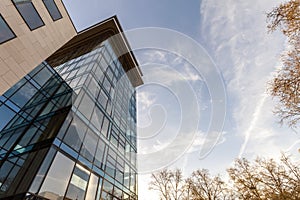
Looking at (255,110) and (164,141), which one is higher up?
(164,141)

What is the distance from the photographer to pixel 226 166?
2405 cm

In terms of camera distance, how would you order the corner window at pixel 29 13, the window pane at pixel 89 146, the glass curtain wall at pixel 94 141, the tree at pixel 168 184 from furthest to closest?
the tree at pixel 168 184
the window pane at pixel 89 146
the glass curtain wall at pixel 94 141
the corner window at pixel 29 13

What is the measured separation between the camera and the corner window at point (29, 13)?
7.12 metres

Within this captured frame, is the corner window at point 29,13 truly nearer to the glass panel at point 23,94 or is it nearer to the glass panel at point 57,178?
the glass panel at point 23,94

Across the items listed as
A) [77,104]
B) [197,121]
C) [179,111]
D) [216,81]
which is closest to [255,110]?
[216,81]

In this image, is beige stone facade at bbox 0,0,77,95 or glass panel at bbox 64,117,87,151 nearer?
beige stone facade at bbox 0,0,77,95

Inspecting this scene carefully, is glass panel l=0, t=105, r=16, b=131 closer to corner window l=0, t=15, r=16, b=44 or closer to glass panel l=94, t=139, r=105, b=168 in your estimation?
corner window l=0, t=15, r=16, b=44

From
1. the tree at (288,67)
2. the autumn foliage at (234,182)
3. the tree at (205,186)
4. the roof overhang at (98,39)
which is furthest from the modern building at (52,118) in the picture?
the tree at (205,186)

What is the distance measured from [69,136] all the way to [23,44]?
18.8 feet

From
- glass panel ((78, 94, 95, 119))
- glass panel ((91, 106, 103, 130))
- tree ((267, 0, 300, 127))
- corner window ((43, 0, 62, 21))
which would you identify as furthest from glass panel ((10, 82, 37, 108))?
tree ((267, 0, 300, 127))

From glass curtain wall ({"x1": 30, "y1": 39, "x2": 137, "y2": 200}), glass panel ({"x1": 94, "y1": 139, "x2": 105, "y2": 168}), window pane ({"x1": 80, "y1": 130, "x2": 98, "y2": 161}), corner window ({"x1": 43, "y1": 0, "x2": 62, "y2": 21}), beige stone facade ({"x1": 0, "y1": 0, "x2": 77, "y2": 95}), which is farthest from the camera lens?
glass panel ({"x1": 94, "y1": 139, "x2": 105, "y2": 168})

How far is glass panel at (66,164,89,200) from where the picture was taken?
26.4 feet

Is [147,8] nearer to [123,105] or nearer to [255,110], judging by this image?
[123,105]

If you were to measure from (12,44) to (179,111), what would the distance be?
15.6 metres
